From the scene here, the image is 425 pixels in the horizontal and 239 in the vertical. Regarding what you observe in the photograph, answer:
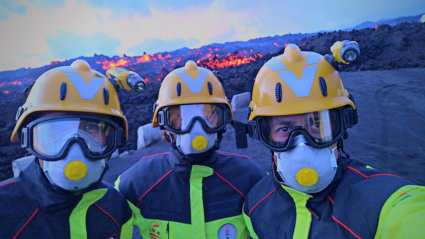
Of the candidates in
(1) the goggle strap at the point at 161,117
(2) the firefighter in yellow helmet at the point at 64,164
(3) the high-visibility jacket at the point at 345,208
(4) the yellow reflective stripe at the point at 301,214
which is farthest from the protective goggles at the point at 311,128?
(2) the firefighter in yellow helmet at the point at 64,164

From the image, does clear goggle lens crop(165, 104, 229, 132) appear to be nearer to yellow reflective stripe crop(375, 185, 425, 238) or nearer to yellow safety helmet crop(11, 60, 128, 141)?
A: yellow safety helmet crop(11, 60, 128, 141)

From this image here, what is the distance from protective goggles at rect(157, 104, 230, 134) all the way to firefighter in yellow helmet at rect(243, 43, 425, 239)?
592 millimetres

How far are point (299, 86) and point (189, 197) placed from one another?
4.83 ft

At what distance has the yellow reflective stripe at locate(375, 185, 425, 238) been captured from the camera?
1.20 m

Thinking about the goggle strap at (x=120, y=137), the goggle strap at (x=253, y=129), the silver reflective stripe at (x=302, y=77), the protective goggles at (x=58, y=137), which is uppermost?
the silver reflective stripe at (x=302, y=77)

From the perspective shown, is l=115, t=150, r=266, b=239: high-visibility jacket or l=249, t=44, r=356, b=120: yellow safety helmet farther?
l=115, t=150, r=266, b=239: high-visibility jacket

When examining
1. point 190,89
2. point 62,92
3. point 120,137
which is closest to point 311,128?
point 190,89

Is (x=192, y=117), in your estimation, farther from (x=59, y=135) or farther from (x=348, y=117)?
(x=348, y=117)

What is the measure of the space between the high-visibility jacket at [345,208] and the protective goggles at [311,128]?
24 cm

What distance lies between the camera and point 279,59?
220 cm

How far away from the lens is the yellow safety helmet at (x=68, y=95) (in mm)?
1984

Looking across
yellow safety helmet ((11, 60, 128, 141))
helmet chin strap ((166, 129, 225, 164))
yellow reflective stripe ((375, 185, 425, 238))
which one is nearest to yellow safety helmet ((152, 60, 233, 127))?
helmet chin strap ((166, 129, 225, 164))

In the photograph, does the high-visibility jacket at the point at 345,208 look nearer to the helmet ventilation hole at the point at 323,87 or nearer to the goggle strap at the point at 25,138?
the helmet ventilation hole at the point at 323,87

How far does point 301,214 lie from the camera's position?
6.15 feet
